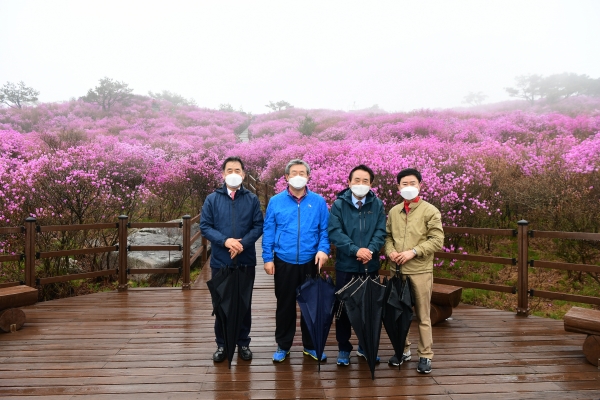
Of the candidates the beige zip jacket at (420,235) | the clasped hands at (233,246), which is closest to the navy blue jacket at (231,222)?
the clasped hands at (233,246)

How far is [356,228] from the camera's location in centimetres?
339

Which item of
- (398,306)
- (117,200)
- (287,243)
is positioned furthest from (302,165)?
(117,200)

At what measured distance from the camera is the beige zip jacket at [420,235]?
10.9 feet

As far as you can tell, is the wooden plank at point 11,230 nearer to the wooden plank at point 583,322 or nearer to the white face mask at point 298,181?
the white face mask at point 298,181

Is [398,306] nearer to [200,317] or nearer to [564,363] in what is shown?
[564,363]

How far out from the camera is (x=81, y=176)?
7871 millimetres

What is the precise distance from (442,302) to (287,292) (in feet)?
6.44

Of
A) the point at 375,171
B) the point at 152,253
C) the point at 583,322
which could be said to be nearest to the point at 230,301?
the point at 583,322

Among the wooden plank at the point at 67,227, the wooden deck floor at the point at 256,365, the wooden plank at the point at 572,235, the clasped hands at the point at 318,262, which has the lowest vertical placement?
the wooden deck floor at the point at 256,365

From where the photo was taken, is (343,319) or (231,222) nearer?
(343,319)

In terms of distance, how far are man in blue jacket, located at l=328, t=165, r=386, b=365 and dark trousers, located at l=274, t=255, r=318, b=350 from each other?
28 cm

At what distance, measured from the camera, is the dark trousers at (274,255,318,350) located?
345 cm

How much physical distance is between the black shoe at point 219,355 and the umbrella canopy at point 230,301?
A: 0.16 m

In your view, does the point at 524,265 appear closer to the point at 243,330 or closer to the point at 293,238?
the point at 293,238
